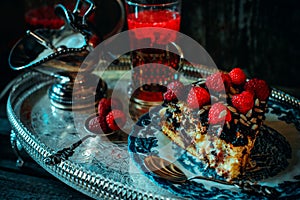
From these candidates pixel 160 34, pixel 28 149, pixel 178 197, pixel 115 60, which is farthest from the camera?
pixel 115 60

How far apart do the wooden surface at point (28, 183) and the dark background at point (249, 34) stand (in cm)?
54

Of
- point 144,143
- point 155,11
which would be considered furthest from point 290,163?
point 155,11

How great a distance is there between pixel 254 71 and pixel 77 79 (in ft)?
2.52

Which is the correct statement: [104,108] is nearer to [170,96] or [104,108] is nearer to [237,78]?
[170,96]

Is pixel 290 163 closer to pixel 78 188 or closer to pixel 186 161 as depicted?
pixel 186 161

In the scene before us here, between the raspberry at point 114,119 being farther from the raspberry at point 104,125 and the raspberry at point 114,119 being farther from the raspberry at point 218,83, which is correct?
the raspberry at point 218,83

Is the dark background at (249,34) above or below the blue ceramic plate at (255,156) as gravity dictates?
above

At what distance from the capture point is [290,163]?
0.98 meters

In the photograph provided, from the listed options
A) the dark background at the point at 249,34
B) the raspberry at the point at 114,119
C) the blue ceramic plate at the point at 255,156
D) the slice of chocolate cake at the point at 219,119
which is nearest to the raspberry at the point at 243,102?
the slice of chocolate cake at the point at 219,119

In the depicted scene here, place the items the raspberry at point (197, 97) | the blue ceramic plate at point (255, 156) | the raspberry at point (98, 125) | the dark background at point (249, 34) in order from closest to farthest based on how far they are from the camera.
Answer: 1. the blue ceramic plate at point (255, 156)
2. the raspberry at point (197, 97)
3. the raspberry at point (98, 125)
4. the dark background at point (249, 34)

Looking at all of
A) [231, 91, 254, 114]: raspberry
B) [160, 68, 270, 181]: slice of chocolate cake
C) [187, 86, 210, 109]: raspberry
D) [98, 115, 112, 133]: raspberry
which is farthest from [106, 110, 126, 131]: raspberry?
[231, 91, 254, 114]: raspberry

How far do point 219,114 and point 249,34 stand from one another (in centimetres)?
79

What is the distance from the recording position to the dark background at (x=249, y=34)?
160 centimetres

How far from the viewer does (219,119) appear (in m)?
0.96
